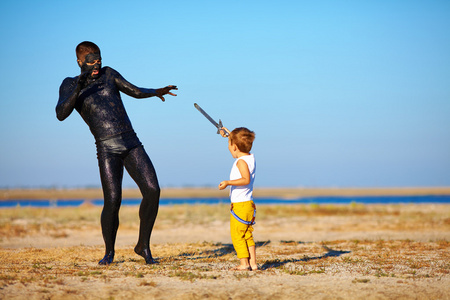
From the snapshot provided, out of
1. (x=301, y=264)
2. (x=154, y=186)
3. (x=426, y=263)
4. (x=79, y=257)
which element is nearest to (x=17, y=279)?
(x=154, y=186)

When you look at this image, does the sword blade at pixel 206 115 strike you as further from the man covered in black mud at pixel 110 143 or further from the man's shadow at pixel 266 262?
the man's shadow at pixel 266 262

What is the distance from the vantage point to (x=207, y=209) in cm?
2886

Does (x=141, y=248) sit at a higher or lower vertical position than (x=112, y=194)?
lower

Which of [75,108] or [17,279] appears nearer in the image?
[17,279]

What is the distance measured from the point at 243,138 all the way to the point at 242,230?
1.19 meters

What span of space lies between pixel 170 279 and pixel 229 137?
2.03 metres

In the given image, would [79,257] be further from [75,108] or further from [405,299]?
[405,299]

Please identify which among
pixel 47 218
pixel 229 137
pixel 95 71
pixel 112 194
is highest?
pixel 95 71

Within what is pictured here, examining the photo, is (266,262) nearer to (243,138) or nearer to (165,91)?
(243,138)

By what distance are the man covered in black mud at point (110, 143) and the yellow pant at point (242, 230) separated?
1186mm

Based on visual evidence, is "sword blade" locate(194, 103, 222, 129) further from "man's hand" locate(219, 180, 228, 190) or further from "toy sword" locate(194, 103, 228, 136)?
"man's hand" locate(219, 180, 228, 190)

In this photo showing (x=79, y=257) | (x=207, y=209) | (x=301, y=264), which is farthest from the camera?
(x=207, y=209)

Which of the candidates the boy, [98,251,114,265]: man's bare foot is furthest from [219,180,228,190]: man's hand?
[98,251,114,265]: man's bare foot

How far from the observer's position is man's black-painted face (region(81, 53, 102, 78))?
6855 mm
